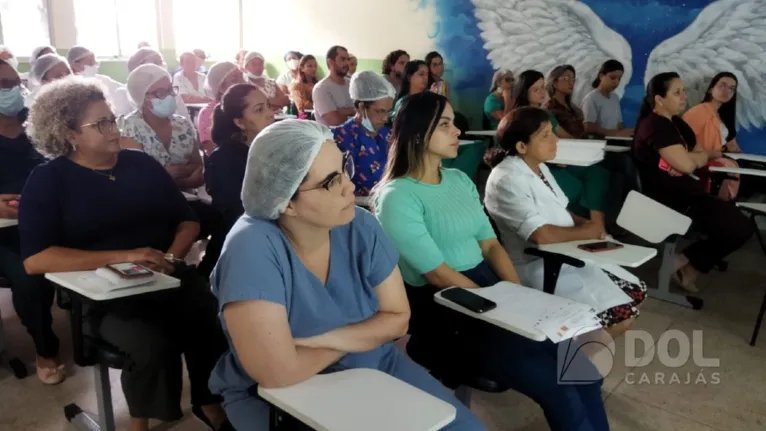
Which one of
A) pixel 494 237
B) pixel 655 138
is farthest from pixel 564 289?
pixel 655 138

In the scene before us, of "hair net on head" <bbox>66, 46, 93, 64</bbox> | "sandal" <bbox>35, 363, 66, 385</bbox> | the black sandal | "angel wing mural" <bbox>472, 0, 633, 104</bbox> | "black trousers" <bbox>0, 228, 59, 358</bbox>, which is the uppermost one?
"angel wing mural" <bbox>472, 0, 633, 104</bbox>

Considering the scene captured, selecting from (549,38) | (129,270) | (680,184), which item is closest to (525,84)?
(680,184)

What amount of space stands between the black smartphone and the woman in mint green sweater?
69 millimetres

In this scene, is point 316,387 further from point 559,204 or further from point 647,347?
point 647,347

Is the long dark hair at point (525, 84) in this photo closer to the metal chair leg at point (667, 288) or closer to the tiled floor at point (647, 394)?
the metal chair leg at point (667, 288)

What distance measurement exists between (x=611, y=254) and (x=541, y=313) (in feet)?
2.21

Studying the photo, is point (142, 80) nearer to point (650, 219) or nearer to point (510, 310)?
→ point (510, 310)

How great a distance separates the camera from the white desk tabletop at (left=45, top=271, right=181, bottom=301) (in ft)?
5.17

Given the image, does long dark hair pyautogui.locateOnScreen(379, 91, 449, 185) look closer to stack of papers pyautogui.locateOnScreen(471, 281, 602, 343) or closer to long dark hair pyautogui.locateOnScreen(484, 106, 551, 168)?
long dark hair pyautogui.locateOnScreen(484, 106, 551, 168)

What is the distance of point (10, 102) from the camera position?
2.71 meters

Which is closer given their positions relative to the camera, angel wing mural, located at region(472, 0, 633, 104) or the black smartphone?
the black smartphone

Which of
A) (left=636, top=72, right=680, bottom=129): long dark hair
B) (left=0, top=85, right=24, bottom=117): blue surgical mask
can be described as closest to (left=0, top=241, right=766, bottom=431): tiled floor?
(left=0, top=85, right=24, bottom=117): blue surgical mask

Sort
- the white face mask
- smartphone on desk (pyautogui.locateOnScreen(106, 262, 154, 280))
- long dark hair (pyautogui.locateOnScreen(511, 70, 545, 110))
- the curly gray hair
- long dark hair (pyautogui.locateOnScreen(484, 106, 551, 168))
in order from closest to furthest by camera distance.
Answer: smartphone on desk (pyautogui.locateOnScreen(106, 262, 154, 280)) → the curly gray hair → long dark hair (pyautogui.locateOnScreen(484, 106, 551, 168)) → long dark hair (pyautogui.locateOnScreen(511, 70, 545, 110)) → the white face mask

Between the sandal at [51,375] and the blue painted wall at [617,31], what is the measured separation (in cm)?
496
